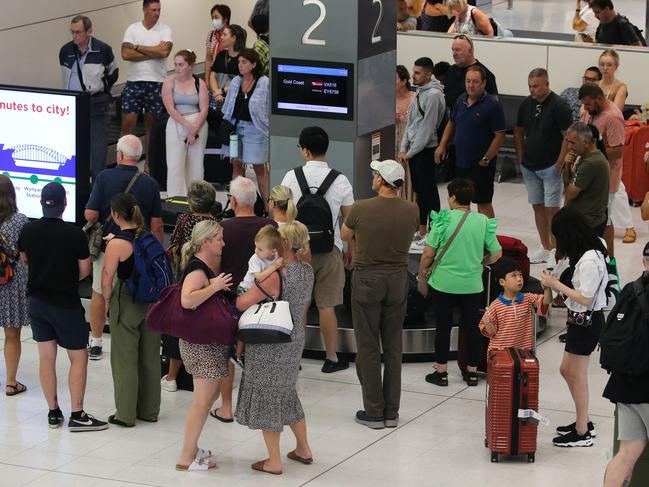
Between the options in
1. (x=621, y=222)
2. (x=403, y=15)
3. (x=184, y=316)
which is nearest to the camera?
(x=184, y=316)

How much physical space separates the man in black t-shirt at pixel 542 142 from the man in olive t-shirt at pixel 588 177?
1.22m

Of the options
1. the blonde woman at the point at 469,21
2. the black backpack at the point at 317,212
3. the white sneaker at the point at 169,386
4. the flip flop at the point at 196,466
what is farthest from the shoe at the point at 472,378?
the blonde woman at the point at 469,21

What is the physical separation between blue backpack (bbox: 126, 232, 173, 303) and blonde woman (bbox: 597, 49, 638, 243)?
19.5 ft

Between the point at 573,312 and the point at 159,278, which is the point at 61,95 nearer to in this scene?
the point at 159,278

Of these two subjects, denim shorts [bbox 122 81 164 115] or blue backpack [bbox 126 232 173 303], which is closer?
blue backpack [bbox 126 232 173 303]

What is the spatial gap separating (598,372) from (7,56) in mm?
8442

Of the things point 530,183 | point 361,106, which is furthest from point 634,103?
point 361,106

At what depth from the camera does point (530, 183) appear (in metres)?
12.2

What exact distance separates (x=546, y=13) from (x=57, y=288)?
2319cm

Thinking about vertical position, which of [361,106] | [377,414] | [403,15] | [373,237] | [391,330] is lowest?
[377,414]

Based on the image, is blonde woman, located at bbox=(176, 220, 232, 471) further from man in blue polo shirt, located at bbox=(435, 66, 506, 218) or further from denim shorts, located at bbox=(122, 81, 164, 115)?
denim shorts, located at bbox=(122, 81, 164, 115)

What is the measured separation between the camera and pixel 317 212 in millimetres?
8977

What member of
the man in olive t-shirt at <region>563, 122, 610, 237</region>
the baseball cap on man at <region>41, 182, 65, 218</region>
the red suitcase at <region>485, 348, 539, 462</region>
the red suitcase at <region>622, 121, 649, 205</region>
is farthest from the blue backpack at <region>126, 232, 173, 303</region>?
the red suitcase at <region>622, 121, 649, 205</region>

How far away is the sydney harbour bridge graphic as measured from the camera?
9906 mm
